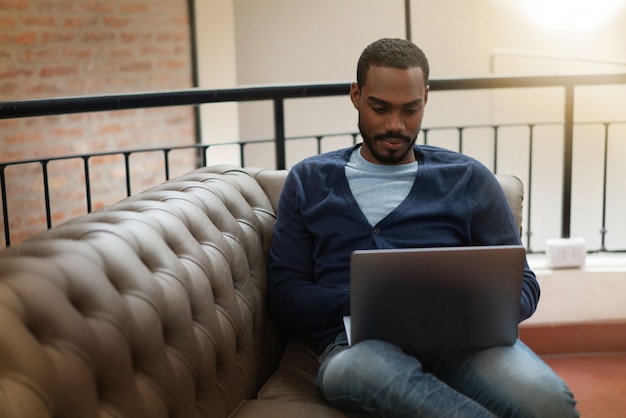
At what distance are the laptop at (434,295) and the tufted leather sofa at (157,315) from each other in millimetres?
245

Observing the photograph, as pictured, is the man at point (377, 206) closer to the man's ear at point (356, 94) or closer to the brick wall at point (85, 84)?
the man's ear at point (356, 94)

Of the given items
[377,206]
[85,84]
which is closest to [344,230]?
[377,206]

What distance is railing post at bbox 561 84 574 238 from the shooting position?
2998mm

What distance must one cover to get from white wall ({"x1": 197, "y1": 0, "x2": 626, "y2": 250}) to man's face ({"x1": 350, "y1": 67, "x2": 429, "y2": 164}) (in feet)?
9.22

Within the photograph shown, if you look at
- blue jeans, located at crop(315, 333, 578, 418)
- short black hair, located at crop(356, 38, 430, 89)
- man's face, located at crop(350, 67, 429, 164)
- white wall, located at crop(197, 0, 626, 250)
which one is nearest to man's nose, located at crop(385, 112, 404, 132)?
man's face, located at crop(350, 67, 429, 164)

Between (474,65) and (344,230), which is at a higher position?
(474,65)

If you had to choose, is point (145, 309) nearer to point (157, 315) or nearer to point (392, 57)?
point (157, 315)

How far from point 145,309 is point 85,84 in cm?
321

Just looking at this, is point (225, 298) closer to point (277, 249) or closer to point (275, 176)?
point (277, 249)

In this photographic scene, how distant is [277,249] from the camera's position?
1897mm

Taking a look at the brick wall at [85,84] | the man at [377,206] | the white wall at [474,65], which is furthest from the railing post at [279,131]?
the white wall at [474,65]

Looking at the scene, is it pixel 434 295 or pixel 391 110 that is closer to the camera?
pixel 434 295

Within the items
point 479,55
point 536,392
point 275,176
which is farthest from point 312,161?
point 479,55

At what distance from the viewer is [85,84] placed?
430 cm
